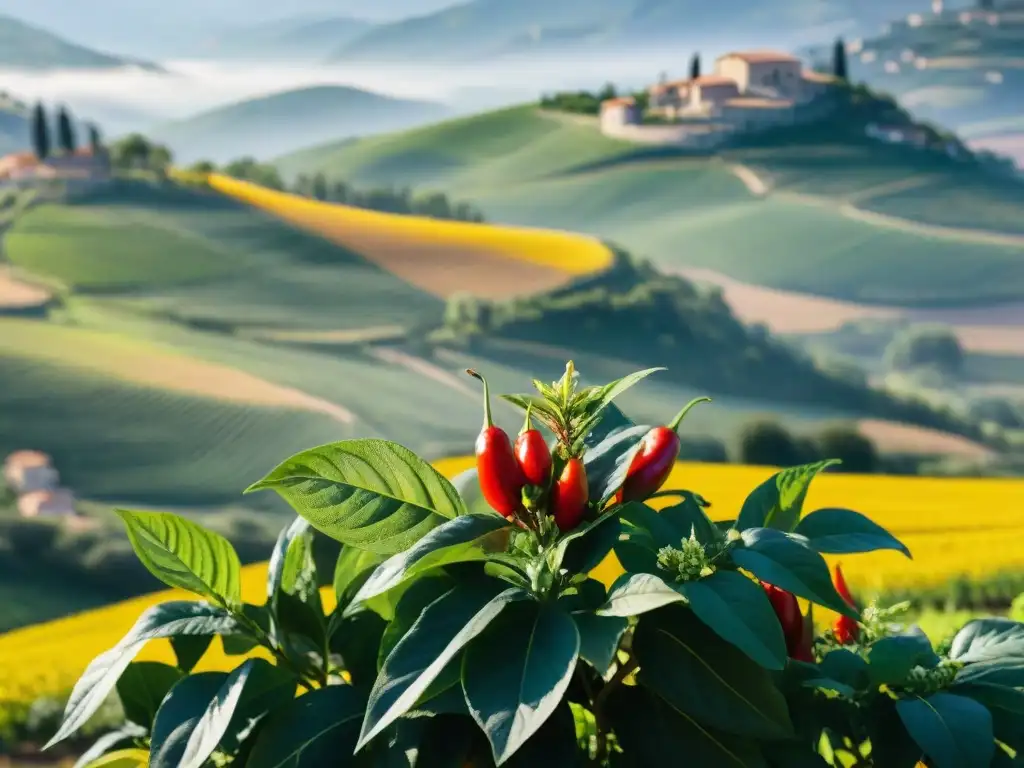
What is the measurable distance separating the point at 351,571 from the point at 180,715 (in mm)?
177

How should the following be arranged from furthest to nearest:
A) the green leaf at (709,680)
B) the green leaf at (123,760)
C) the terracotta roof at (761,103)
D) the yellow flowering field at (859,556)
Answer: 1. the terracotta roof at (761,103)
2. the yellow flowering field at (859,556)
3. the green leaf at (123,760)
4. the green leaf at (709,680)

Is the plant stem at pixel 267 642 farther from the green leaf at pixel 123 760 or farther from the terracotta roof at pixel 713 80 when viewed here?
the terracotta roof at pixel 713 80

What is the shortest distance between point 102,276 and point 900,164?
13.5ft

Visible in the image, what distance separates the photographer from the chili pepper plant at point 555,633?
0.72 meters

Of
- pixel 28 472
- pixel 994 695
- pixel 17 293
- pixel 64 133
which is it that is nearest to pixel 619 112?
pixel 64 133

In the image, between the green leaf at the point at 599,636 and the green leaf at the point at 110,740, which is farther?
the green leaf at the point at 110,740

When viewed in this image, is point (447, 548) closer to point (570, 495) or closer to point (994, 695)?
point (570, 495)

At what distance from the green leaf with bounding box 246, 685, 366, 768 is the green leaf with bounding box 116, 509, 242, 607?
0.10 metres

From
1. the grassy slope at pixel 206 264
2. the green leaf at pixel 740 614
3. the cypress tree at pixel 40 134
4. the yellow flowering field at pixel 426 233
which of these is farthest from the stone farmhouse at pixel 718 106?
the green leaf at pixel 740 614

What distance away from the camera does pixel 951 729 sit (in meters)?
0.81

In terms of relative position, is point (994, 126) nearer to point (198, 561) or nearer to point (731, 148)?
point (731, 148)

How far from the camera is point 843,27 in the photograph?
671 cm

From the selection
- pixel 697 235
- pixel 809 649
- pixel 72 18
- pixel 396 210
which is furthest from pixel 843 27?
pixel 809 649

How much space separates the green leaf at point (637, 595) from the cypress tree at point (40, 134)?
498 centimetres
